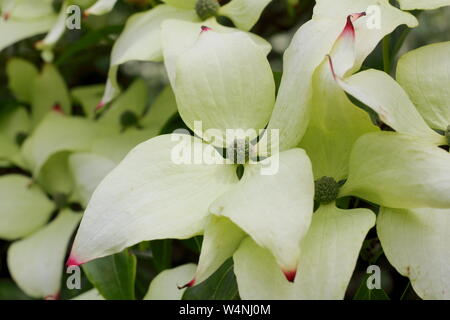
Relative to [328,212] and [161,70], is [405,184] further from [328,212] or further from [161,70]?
[161,70]

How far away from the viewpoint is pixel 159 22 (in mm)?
715

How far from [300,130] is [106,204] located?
163mm

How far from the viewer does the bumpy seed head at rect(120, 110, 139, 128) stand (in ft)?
2.91

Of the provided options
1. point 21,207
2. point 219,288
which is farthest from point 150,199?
point 21,207

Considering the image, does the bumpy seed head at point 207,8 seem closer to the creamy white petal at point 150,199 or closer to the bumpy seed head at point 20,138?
the creamy white petal at point 150,199

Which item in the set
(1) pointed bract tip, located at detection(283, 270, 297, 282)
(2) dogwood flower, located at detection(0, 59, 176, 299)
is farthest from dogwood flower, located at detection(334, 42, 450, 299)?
(2) dogwood flower, located at detection(0, 59, 176, 299)

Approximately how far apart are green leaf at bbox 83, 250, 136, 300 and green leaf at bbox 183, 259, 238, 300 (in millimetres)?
90

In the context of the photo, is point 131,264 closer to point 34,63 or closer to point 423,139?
point 423,139

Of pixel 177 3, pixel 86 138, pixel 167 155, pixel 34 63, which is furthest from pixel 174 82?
pixel 34 63

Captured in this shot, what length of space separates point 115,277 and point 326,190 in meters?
0.28

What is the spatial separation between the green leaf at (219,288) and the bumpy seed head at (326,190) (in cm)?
14

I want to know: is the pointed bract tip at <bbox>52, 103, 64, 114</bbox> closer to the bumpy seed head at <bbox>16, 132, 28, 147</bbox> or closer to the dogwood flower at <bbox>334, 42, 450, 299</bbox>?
the bumpy seed head at <bbox>16, 132, 28, 147</bbox>

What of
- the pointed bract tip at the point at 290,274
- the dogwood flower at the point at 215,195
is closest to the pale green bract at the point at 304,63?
the dogwood flower at the point at 215,195

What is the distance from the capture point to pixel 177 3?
734mm
